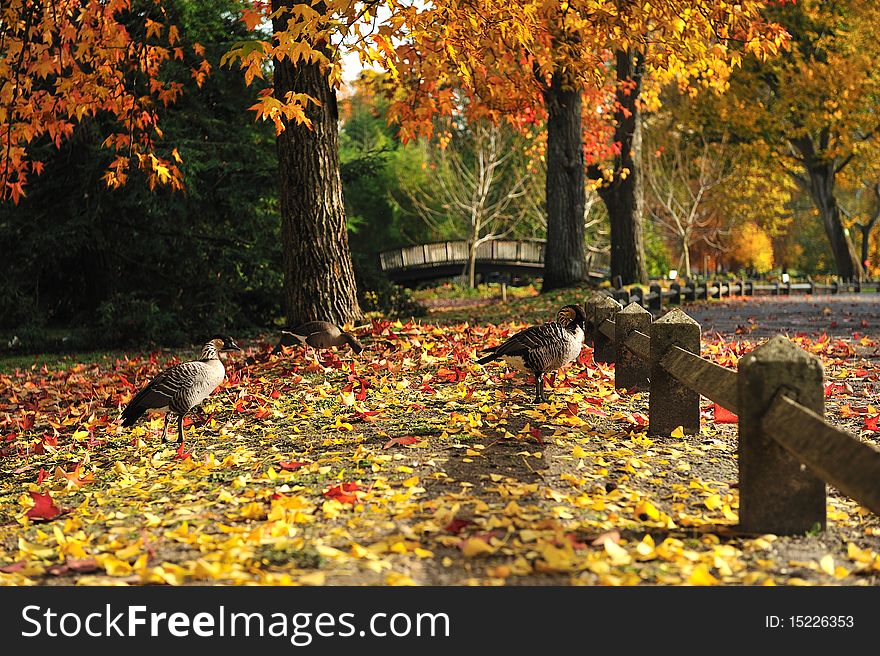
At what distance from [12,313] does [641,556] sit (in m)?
16.6

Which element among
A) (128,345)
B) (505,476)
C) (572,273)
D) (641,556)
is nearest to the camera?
(641,556)

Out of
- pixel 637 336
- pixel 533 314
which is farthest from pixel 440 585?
pixel 533 314

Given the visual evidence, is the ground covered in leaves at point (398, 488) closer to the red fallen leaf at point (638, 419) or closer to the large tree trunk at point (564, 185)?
the red fallen leaf at point (638, 419)

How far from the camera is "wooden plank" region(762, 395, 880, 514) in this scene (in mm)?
3410

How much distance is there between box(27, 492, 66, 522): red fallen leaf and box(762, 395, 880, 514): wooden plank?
164 inches

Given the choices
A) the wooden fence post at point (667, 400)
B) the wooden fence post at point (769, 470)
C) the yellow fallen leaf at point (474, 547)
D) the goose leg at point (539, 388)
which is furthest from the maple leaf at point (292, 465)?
the wooden fence post at point (769, 470)

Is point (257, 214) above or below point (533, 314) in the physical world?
above

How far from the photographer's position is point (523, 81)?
14289mm

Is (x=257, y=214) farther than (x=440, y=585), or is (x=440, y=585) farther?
(x=257, y=214)

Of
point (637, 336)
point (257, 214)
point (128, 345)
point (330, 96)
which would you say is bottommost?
point (128, 345)

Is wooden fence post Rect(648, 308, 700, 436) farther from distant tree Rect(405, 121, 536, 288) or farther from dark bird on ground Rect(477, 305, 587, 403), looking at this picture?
distant tree Rect(405, 121, 536, 288)

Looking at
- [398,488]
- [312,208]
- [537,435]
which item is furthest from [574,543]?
[312,208]

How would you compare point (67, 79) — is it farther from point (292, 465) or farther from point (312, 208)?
point (292, 465)

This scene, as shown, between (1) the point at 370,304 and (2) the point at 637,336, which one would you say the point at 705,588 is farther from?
(1) the point at 370,304
